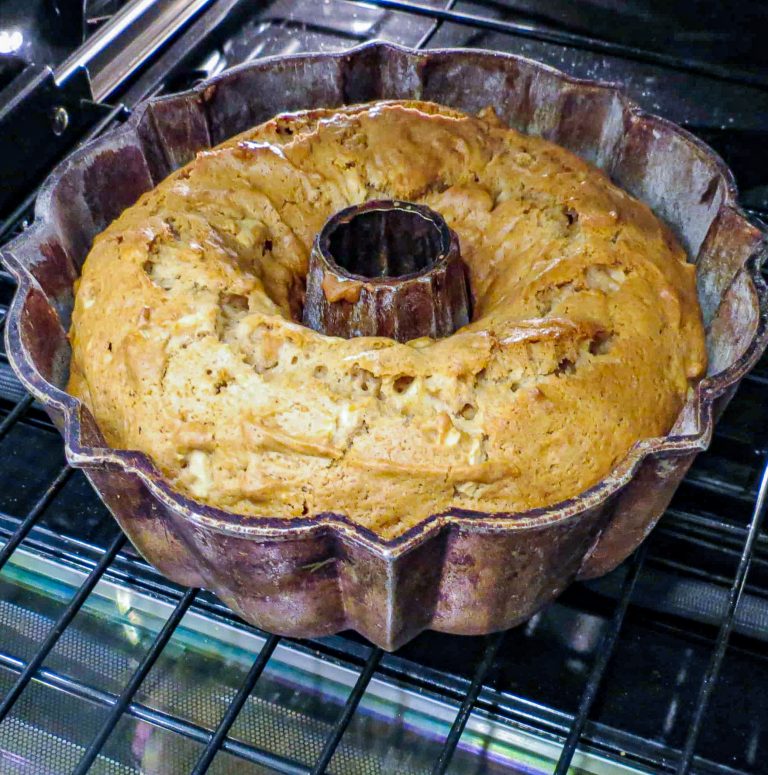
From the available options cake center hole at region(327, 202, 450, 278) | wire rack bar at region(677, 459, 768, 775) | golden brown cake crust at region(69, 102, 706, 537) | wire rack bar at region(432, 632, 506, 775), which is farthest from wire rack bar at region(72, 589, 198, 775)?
wire rack bar at region(677, 459, 768, 775)

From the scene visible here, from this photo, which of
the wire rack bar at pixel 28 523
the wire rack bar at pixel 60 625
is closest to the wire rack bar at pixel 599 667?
the wire rack bar at pixel 60 625

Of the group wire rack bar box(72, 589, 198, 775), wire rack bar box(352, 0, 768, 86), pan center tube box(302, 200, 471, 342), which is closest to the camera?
wire rack bar box(72, 589, 198, 775)

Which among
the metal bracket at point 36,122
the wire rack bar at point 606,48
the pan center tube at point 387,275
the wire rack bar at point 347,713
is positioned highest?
the wire rack bar at point 606,48

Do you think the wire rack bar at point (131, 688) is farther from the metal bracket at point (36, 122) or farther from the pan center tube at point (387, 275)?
the metal bracket at point (36, 122)

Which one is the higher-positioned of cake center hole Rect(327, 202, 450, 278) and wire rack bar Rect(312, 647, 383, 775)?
cake center hole Rect(327, 202, 450, 278)

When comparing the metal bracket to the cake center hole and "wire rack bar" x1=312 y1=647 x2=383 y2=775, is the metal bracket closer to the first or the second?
the cake center hole

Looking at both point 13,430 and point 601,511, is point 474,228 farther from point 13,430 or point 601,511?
point 13,430
